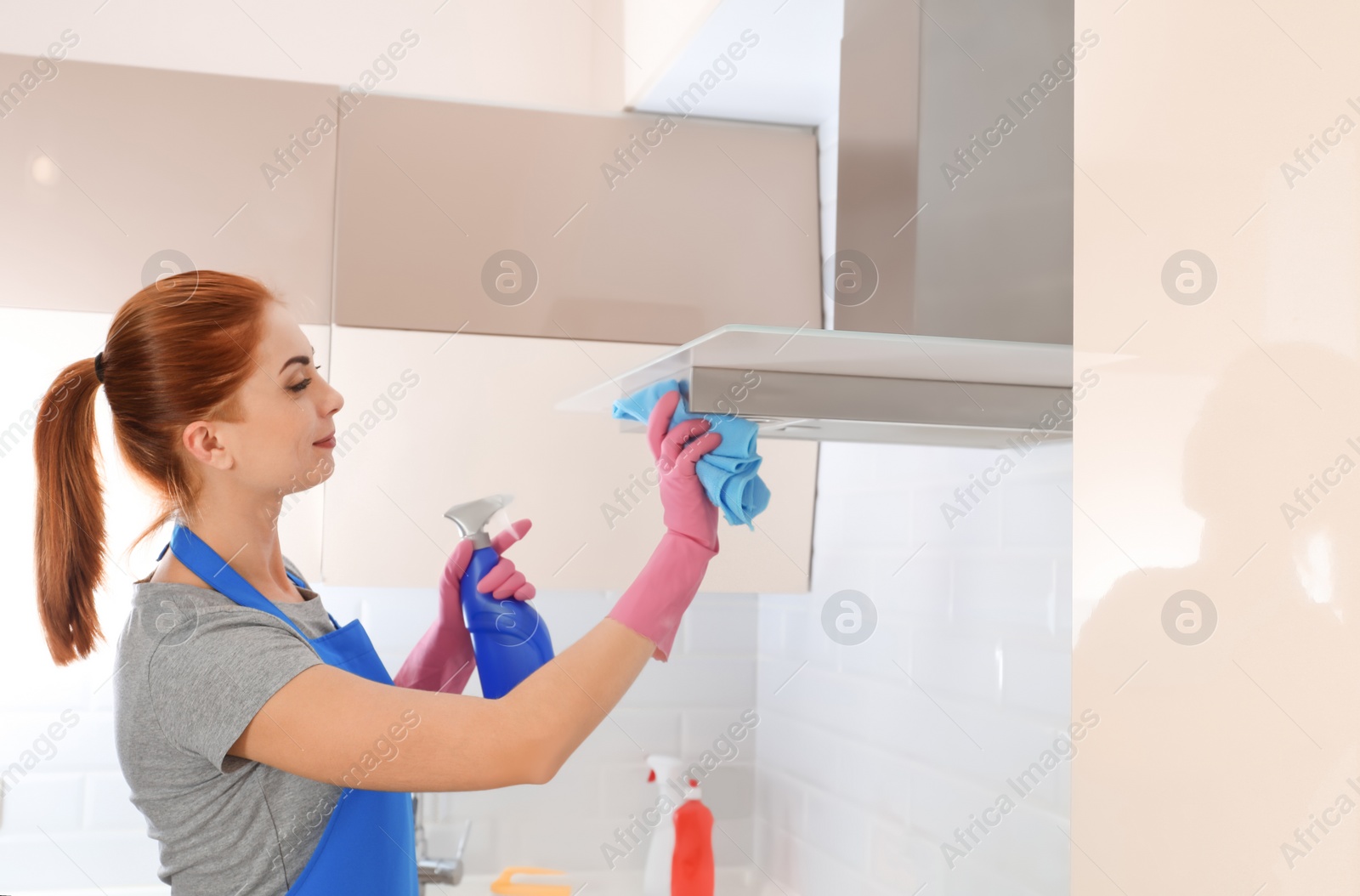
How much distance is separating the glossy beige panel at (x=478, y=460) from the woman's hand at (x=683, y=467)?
0.60m

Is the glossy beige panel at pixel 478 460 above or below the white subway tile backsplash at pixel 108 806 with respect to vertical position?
above

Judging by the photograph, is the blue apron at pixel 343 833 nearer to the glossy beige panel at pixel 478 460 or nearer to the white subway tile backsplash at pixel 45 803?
the glossy beige panel at pixel 478 460

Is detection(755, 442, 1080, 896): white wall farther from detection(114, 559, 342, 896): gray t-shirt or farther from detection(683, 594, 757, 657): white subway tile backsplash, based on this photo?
detection(114, 559, 342, 896): gray t-shirt

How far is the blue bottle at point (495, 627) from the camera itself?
1.08 m

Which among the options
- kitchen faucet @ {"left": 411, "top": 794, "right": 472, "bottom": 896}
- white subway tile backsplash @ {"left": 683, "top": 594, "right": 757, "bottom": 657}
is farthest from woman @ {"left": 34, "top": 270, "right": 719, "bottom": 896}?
white subway tile backsplash @ {"left": 683, "top": 594, "right": 757, "bottom": 657}

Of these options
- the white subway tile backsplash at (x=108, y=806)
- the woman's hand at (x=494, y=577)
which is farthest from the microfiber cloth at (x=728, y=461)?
the white subway tile backsplash at (x=108, y=806)

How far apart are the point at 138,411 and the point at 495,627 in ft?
1.26

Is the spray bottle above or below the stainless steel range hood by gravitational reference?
below

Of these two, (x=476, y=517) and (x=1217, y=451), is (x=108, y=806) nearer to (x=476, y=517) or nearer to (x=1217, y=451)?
(x=476, y=517)

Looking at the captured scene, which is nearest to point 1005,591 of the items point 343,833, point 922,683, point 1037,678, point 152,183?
point 1037,678

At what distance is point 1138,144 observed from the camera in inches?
18.2

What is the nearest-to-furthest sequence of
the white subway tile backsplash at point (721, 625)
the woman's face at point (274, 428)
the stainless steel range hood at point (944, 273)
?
the stainless steel range hood at point (944, 273) < the woman's face at point (274, 428) < the white subway tile backsplash at point (721, 625)

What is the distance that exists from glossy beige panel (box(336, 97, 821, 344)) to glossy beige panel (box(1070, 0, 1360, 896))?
1148 mm

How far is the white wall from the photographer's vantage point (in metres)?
1.08
